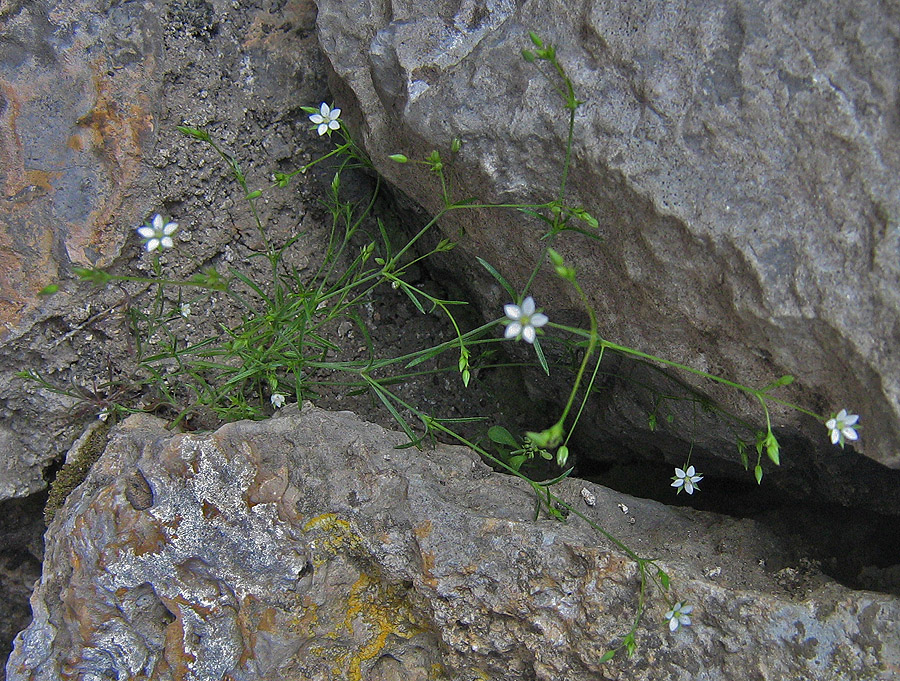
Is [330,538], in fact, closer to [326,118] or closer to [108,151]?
[326,118]

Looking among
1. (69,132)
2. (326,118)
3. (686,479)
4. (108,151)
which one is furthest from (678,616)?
(69,132)

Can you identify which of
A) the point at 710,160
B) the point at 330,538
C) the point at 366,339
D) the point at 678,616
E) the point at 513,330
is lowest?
the point at 678,616

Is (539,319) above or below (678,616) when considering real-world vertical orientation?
above

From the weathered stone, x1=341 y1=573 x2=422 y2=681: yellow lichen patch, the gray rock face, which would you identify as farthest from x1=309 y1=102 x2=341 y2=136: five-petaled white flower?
x1=341 y1=573 x2=422 y2=681: yellow lichen patch

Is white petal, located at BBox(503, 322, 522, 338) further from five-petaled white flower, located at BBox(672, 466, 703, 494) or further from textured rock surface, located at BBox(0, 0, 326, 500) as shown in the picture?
textured rock surface, located at BBox(0, 0, 326, 500)

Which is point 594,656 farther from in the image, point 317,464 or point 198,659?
point 198,659

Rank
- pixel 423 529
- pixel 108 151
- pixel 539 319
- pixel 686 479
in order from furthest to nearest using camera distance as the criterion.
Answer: pixel 108 151, pixel 686 479, pixel 423 529, pixel 539 319
